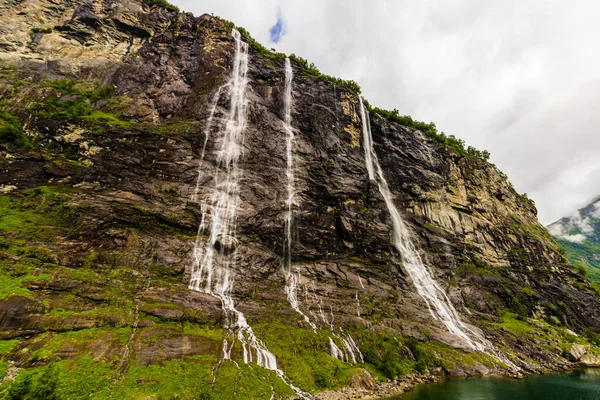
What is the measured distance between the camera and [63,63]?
128ft

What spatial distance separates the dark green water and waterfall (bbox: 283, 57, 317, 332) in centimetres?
987

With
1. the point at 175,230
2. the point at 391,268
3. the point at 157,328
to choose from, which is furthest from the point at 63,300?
the point at 391,268

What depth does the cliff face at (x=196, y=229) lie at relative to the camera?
18438 mm

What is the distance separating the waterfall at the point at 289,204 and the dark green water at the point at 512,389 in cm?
987

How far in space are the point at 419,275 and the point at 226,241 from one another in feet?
79.3

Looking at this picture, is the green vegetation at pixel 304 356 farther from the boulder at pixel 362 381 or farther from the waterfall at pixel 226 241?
the waterfall at pixel 226 241

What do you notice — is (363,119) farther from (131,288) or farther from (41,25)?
(41,25)

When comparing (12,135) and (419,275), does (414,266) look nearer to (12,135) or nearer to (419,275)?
(419,275)

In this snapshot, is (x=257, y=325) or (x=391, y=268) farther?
(x=391, y=268)

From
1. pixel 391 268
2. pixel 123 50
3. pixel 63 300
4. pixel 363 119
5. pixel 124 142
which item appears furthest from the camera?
pixel 363 119

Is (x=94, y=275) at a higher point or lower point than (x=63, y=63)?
lower

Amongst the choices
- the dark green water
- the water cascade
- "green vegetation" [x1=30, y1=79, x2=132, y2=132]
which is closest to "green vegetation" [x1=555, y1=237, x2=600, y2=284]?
the water cascade

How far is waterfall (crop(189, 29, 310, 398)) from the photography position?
838 inches

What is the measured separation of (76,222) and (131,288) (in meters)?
7.49
